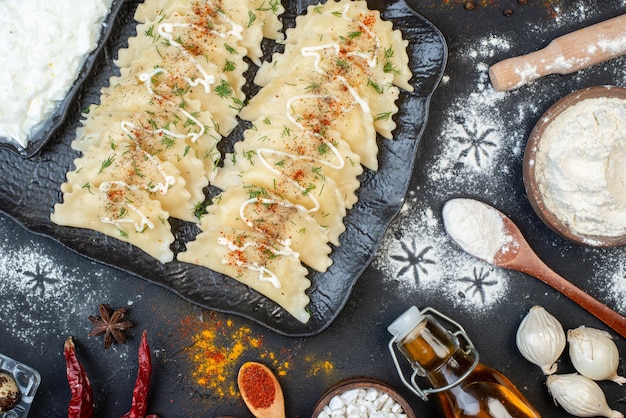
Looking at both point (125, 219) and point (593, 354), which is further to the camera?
point (593, 354)

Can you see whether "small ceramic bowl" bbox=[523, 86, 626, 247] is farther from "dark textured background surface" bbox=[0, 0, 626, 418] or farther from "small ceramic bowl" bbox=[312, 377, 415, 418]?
"small ceramic bowl" bbox=[312, 377, 415, 418]

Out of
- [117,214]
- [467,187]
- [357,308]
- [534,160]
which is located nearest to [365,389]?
[357,308]

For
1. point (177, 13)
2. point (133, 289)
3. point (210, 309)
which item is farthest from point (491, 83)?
point (133, 289)

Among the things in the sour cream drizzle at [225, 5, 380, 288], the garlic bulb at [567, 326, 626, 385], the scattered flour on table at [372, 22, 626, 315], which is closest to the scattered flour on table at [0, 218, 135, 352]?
the sour cream drizzle at [225, 5, 380, 288]

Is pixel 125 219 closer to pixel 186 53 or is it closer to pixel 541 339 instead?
pixel 186 53

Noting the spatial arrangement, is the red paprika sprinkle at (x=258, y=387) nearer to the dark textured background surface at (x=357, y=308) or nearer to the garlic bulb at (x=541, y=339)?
the dark textured background surface at (x=357, y=308)

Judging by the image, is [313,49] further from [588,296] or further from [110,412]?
[110,412]
